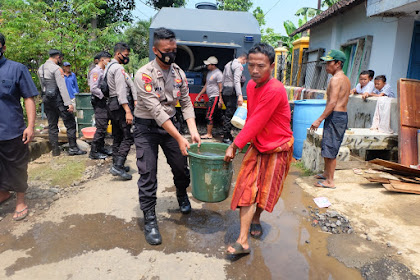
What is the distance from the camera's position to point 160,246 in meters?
2.85

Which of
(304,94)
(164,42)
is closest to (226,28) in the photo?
(304,94)

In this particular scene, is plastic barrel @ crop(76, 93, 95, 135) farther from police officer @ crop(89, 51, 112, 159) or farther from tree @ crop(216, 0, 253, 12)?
tree @ crop(216, 0, 253, 12)

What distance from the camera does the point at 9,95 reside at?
3.12m

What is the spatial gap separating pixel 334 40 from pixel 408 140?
21.1 ft

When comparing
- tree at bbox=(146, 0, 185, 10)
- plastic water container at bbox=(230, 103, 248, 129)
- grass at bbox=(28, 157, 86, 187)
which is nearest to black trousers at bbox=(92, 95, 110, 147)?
grass at bbox=(28, 157, 86, 187)

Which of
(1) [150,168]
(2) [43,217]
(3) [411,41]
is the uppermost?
(3) [411,41]

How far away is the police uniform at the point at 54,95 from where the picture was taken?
523 centimetres

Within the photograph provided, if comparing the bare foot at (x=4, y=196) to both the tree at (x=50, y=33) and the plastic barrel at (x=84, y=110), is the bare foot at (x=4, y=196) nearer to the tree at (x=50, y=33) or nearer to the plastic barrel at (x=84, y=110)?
the plastic barrel at (x=84, y=110)

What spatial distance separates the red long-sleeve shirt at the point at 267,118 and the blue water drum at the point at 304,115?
2.87 metres

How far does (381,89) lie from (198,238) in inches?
193

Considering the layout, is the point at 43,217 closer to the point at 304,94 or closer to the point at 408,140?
the point at 408,140

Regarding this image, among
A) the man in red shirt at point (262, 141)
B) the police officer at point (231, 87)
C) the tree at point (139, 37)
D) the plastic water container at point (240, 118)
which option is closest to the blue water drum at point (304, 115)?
the plastic water container at point (240, 118)

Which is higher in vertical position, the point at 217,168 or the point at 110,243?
A: the point at 217,168

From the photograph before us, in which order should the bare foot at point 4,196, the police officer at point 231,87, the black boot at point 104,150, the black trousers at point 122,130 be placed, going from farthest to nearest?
the police officer at point 231,87, the black boot at point 104,150, the black trousers at point 122,130, the bare foot at point 4,196
